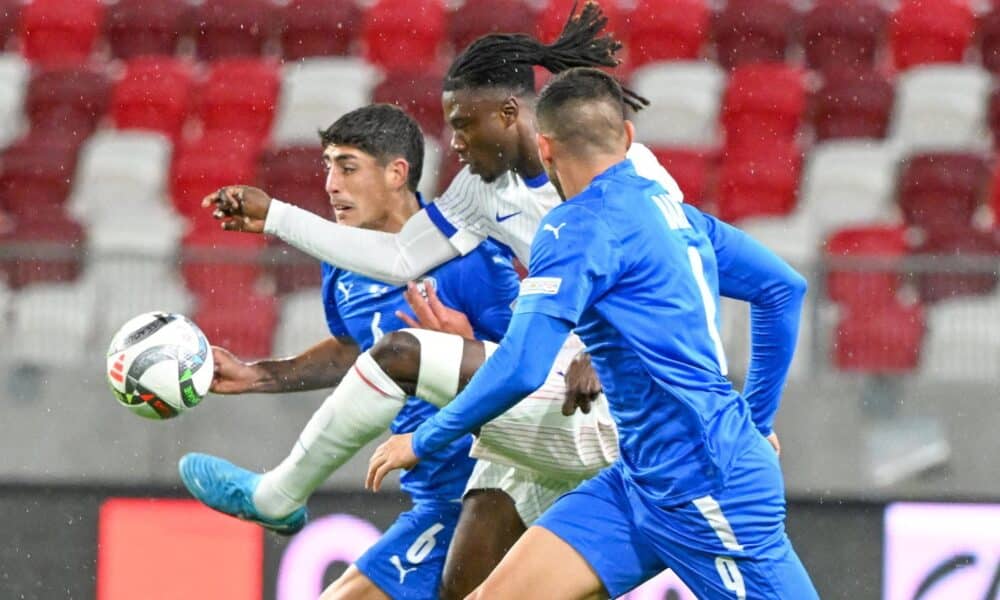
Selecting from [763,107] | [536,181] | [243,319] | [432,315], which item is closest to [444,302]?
[432,315]

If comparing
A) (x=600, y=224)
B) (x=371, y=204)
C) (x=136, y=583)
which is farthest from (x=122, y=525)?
(x=600, y=224)

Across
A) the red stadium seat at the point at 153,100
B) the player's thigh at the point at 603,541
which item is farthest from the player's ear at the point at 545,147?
the red stadium seat at the point at 153,100

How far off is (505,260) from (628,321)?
3.67 ft

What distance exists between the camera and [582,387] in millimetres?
4141

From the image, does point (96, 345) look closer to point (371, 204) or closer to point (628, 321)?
point (371, 204)

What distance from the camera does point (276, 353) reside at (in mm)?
6809

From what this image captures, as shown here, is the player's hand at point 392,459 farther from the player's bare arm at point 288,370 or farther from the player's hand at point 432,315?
the player's bare arm at point 288,370

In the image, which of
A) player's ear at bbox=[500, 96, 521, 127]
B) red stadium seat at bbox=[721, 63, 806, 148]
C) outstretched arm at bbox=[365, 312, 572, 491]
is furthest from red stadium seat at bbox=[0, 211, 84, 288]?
red stadium seat at bbox=[721, 63, 806, 148]

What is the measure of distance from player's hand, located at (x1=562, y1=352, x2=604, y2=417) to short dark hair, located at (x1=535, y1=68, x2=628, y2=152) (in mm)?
608

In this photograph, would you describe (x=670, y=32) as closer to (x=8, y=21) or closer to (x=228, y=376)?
(x=8, y=21)

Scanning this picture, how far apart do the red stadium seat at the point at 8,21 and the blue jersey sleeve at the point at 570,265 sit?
7.84m

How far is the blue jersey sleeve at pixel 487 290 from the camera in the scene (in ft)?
15.4

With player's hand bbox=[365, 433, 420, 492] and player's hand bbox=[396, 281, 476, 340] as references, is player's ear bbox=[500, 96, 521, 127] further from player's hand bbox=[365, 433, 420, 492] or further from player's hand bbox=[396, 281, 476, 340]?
player's hand bbox=[365, 433, 420, 492]

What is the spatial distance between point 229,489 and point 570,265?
1.44 meters
